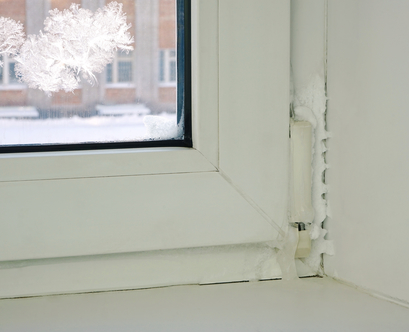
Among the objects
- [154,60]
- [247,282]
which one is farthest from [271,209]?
[154,60]

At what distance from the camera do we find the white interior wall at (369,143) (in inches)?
14.6

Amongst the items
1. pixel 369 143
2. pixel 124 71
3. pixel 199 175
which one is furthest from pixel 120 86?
pixel 369 143

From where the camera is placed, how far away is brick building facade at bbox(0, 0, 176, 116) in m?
0.42

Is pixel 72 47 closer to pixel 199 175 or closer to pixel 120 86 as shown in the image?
pixel 120 86

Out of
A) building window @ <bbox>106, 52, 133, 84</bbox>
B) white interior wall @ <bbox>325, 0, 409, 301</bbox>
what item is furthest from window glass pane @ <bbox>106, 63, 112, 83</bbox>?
white interior wall @ <bbox>325, 0, 409, 301</bbox>

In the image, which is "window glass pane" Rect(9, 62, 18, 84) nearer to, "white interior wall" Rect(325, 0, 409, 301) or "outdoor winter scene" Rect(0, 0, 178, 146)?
"outdoor winter scene" Rect(0, 0, 178, 146)

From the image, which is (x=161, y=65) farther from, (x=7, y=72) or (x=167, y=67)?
(x=7, y=72)

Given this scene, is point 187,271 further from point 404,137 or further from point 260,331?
point 404,137

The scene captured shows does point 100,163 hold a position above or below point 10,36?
Result: below

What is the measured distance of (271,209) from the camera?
0.43m

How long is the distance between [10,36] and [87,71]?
8 centimetres

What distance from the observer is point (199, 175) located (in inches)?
16.5

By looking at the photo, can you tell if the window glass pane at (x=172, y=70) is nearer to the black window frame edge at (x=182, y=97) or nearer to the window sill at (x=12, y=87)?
the black window frame edge at (x=182, y=97)

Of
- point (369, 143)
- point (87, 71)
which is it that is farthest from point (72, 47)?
point (369, 143)
